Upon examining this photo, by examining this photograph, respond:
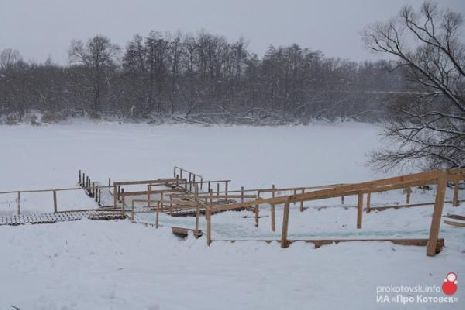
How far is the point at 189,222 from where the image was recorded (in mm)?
14391

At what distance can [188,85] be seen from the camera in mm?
80938

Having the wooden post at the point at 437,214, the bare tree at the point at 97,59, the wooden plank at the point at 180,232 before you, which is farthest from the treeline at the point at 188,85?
the wooden post at the point at 437,214

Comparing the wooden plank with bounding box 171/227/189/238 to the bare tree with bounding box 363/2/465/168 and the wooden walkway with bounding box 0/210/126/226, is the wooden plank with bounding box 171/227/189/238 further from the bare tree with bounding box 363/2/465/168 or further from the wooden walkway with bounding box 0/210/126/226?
the bare tree with bounding box 363/2/465/168

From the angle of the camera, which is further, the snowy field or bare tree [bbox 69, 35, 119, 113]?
bare tree [bbox 69, 35, 119, 113]

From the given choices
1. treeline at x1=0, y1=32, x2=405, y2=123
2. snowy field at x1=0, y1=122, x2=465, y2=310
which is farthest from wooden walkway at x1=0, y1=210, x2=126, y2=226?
treeline at x1=0, y1=32, x2=405, y2=123

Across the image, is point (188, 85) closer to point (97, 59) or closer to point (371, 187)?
point (97, 59)

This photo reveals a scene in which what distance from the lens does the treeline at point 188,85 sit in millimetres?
71750

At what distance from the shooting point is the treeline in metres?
71.8

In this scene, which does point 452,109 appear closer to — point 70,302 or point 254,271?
point 254,271

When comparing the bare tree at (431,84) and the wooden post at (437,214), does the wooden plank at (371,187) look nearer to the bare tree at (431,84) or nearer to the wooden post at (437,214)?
the wooden post at (437,214)

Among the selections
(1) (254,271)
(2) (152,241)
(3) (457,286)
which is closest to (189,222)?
(2) (152,241)

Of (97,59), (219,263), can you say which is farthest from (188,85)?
(219,263)

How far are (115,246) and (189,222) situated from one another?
10.1ft

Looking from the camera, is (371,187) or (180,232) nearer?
(371,187)
